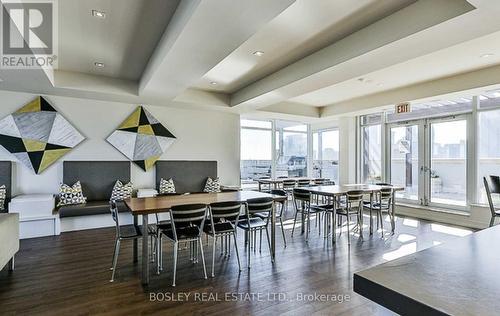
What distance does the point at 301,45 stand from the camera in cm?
384

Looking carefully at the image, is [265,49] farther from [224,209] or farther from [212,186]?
[212,186]

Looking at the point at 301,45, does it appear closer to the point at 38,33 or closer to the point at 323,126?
the point at 38,33

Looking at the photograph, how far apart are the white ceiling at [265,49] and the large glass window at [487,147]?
1158mm

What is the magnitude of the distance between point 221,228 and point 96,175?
3.68 metres

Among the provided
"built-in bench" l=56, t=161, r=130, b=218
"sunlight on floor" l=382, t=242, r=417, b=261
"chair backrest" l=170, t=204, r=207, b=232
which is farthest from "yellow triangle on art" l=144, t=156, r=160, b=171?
"sunlight on floor" l=382, t=242, r=417, b=261

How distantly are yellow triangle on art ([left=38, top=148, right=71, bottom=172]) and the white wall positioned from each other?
8cm

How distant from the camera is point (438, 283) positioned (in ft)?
2.45

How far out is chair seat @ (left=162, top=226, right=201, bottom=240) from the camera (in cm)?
310

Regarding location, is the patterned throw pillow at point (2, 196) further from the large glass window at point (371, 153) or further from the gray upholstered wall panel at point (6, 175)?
the large glass window at point (371, 153)

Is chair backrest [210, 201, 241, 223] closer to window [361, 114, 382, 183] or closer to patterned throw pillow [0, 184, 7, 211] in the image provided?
patterned throw pillow [0, 184, 7, 211]

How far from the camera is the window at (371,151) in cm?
767

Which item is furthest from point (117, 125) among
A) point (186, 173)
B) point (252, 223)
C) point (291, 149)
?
point (291, 149)

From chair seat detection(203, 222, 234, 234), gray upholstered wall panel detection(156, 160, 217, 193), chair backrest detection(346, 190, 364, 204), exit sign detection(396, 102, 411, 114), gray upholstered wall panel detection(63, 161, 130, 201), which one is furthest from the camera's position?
gray upholstered wall panel detection(156, 160, 217, 193)

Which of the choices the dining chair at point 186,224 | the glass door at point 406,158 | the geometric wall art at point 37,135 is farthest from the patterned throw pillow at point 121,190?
the glass door at point 406,158
